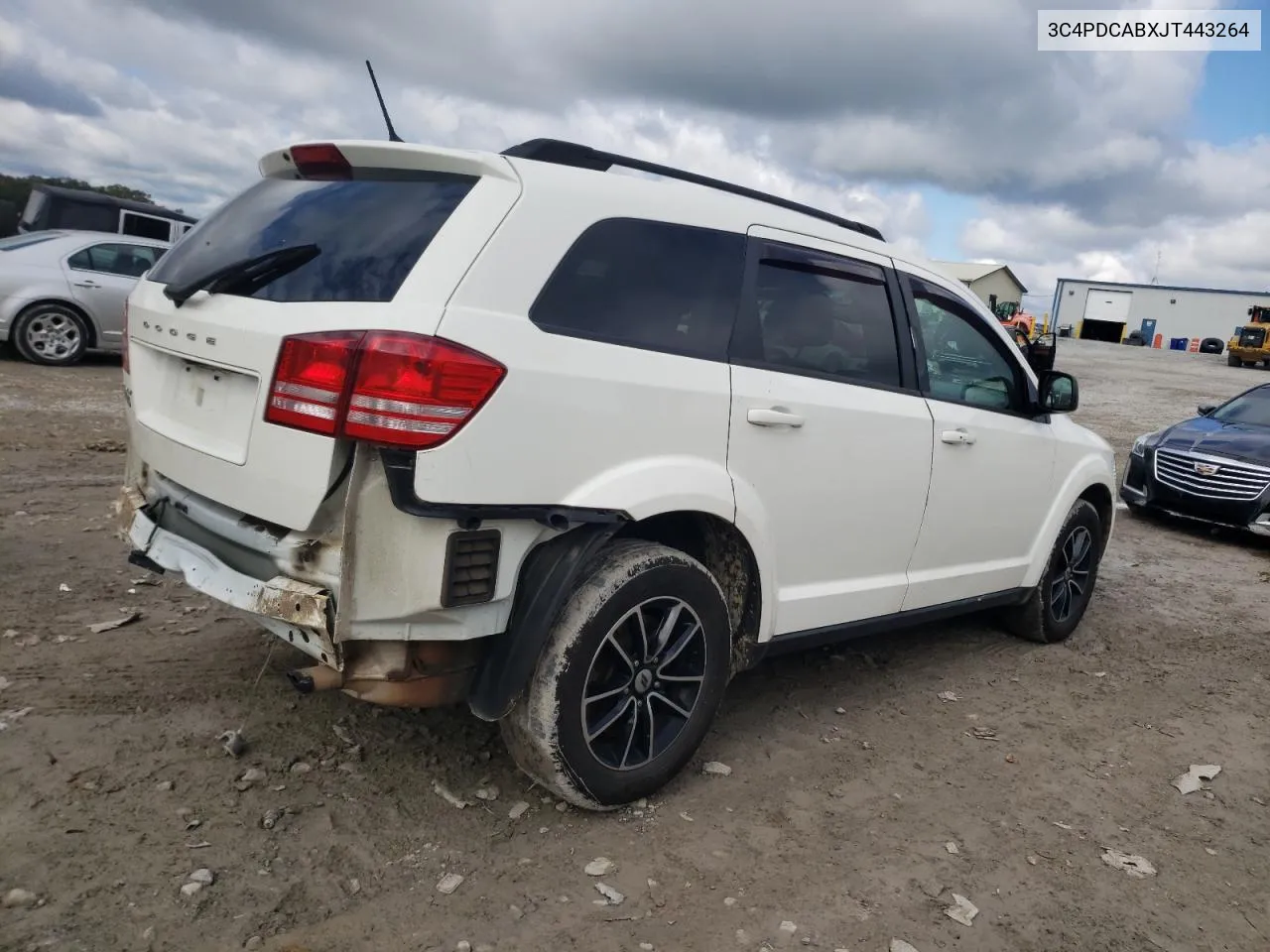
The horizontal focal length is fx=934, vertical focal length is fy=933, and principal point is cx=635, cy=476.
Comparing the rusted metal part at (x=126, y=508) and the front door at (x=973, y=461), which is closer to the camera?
the rusted metal part at (x=126, y=508)

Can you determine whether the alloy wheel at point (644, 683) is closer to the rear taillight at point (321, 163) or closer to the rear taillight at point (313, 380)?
the rear taillight at point (313, 380)

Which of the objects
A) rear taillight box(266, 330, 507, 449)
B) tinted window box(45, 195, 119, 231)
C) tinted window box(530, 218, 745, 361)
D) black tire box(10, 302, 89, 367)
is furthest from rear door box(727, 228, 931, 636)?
tinted window box(45, 195, 119, 231)

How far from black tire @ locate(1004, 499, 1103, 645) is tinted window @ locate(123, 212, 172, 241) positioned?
14.2 metres

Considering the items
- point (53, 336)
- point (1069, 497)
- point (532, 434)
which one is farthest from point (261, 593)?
point (53, 336)

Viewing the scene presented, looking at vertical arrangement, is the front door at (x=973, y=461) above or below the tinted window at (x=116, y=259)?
below

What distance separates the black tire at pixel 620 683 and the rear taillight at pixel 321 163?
56.4 inches

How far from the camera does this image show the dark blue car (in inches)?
313

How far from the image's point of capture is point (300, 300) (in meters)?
2.57

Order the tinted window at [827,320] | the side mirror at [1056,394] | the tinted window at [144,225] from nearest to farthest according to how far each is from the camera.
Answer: the tinted window at [827,320], the side mirror at [1056,394], the tinted window at [144,225]

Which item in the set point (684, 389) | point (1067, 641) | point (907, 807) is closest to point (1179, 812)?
point (907, 807)

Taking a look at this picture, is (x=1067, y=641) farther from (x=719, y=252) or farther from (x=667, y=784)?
(x=719, y=252)

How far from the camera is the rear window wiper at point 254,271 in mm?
2684

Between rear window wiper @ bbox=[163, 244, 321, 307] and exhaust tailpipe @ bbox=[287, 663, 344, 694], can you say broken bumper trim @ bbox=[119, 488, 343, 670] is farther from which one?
rear window wiper @ bbox=[163, 244, 321, 307]

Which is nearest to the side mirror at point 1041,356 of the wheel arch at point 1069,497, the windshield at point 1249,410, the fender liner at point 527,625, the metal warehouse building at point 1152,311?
the wheel arch at point 1069,497
